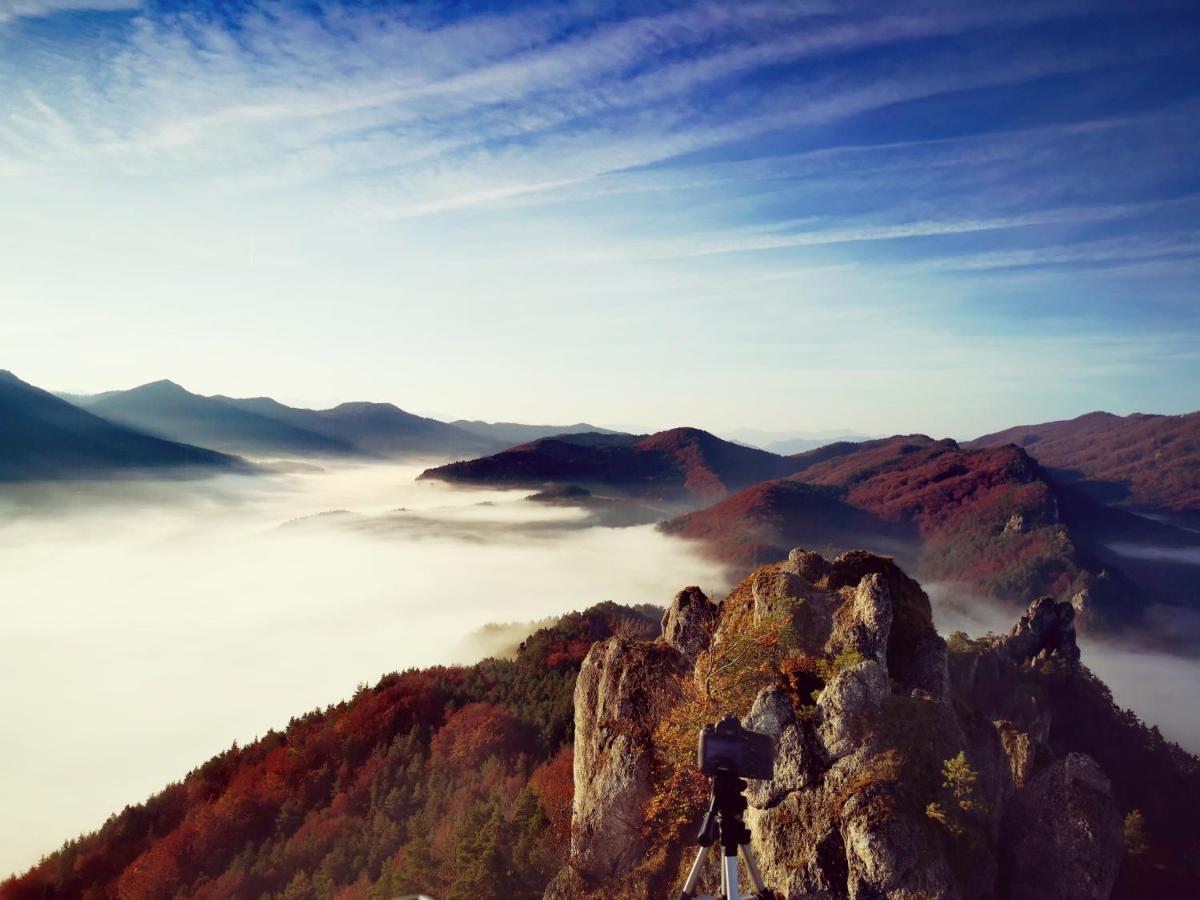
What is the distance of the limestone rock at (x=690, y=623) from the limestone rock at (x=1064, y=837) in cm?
834

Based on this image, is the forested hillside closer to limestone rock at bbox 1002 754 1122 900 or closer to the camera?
limestone rock at bbox 1002 754 1122 900

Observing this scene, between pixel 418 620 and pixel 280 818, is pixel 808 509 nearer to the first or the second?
pixel 418 620

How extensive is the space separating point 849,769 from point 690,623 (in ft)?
24.4

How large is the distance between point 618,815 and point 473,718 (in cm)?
3614

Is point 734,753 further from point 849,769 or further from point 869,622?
point 869,622

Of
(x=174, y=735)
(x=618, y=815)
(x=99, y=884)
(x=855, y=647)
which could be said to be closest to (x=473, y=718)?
(x=99, y=884)

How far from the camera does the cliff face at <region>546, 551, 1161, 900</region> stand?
1301cm

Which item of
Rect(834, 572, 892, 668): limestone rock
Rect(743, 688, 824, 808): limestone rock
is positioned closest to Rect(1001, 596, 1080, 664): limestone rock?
Rect(834, 572, 892, 668): limestone rock

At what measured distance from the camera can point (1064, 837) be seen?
50.1 ft

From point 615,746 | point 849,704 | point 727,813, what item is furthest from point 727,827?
point 615,746

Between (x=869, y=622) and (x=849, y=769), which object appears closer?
(x=849, y=769)

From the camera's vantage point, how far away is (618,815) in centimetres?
1700

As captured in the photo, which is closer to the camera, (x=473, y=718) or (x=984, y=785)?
(x=984, y=785)

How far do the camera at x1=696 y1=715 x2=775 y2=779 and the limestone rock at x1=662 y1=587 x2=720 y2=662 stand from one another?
13675 millimetres
